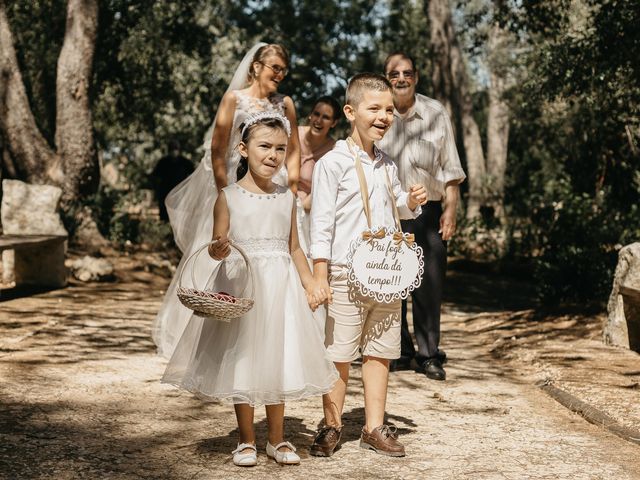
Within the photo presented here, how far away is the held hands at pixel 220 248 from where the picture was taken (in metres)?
4.25

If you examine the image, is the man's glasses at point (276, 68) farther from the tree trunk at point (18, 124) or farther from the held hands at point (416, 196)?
the tree trunk at point (18, 124)

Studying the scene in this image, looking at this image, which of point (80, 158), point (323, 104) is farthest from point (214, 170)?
point (80, 158)

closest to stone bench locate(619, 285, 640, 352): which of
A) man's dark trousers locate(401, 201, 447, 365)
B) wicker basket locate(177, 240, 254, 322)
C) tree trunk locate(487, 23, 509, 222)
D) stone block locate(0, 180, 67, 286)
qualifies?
man's dark trousers locate(401, 201, 447, 365)

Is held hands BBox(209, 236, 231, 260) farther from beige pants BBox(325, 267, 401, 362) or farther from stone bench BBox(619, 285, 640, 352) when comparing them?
stone bench BBox(619, 285, 640, 352)

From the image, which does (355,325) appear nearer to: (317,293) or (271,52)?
(317,293)

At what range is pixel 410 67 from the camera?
21.0 feet

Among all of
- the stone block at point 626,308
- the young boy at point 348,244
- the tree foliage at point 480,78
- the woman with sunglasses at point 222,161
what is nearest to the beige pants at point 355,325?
the young boy at point 348,244

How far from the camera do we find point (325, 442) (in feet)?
14.6

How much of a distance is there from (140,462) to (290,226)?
4.28ft

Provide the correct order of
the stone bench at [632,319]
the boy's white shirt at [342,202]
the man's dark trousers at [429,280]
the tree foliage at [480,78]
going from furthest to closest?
the tree foliage at [480,78]
the stone bench at [632,319]
the man's dark trousers at [429,280]
the boy's white shirt at [342,202]

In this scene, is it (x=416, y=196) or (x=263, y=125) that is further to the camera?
(x=416, y=196)

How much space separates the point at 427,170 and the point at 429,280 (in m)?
0.82

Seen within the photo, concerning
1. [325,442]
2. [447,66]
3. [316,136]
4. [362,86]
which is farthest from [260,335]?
[447,66]

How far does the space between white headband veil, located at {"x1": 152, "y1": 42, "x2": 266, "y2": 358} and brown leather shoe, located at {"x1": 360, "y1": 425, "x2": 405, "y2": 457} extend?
2310 millimetres
